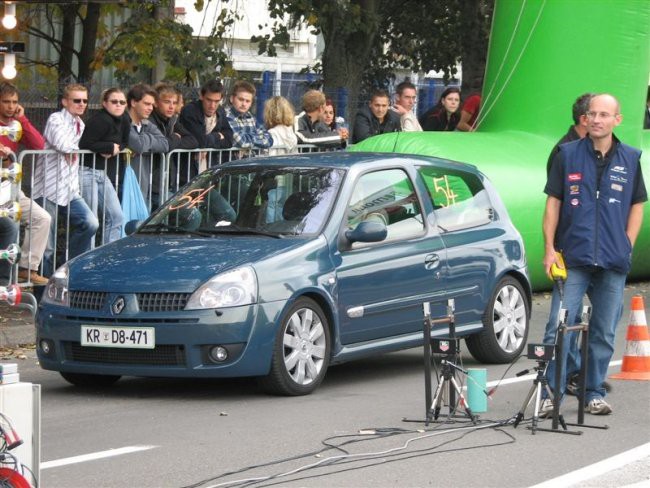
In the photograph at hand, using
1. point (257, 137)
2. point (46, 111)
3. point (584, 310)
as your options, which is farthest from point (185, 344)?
point (46, 111)

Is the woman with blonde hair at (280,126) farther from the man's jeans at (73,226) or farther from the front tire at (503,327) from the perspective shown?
the front tire at (503,327)

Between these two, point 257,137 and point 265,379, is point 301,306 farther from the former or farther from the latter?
point 257,137

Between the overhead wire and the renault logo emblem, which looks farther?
the overhead wire

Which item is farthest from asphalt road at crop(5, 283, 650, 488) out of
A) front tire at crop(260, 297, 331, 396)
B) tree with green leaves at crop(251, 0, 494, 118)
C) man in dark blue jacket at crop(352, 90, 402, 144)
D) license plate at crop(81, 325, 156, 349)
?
tree with green leaves at crop(251, 0, 494, 118)

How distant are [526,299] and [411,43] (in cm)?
1653

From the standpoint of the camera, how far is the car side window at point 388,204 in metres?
11.1

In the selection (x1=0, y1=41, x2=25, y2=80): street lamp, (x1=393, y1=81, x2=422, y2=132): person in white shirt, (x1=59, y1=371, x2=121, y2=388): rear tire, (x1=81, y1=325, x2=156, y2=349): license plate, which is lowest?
(x1=59, y1=371, x2=121, y2=388): rear tire

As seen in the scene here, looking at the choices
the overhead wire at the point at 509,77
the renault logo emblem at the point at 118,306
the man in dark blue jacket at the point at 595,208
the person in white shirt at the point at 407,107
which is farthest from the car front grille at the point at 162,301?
the overhead wire at the point at 509,77

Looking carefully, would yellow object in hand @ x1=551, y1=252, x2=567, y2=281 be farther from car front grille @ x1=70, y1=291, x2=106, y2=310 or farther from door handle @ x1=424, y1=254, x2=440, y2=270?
car front grille @ x1=70, y1=291, x2=106, y2=310

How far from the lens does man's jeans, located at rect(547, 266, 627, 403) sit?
9.27 m

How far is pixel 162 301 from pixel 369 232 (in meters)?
1.53

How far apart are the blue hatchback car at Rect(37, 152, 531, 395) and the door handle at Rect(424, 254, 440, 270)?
0.03ft

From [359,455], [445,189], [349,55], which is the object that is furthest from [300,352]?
[349,55]

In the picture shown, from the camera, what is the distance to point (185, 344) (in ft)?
32.9
